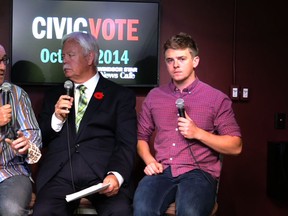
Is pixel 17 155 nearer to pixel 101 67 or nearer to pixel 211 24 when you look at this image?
pixel 101 67

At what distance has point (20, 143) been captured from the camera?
241cm

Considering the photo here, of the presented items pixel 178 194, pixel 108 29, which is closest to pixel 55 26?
pixel 108 29

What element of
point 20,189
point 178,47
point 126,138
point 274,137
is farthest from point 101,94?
point 274,137

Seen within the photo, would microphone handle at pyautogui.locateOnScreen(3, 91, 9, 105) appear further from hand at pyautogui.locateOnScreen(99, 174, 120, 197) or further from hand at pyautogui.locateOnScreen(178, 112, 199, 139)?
hand at pyautogui.locateOnScreen(178, 112, 199, 139)

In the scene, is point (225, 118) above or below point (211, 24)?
below

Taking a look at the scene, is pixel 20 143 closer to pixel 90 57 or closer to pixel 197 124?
pixel 90 57

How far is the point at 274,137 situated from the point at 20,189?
197cm

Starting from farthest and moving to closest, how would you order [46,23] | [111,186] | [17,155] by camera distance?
[46,23] → [17,155] → [111,186]

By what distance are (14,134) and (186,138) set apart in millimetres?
980

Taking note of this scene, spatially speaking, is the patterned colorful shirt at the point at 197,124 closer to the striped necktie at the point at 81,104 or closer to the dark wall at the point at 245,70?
the striped necktie at the point at 81,104

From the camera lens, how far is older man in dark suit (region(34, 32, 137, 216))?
2553mm

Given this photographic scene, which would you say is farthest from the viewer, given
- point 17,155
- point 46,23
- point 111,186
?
point 46,23

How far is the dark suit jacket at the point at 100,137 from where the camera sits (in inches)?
105

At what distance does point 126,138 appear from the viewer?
2732 mm
